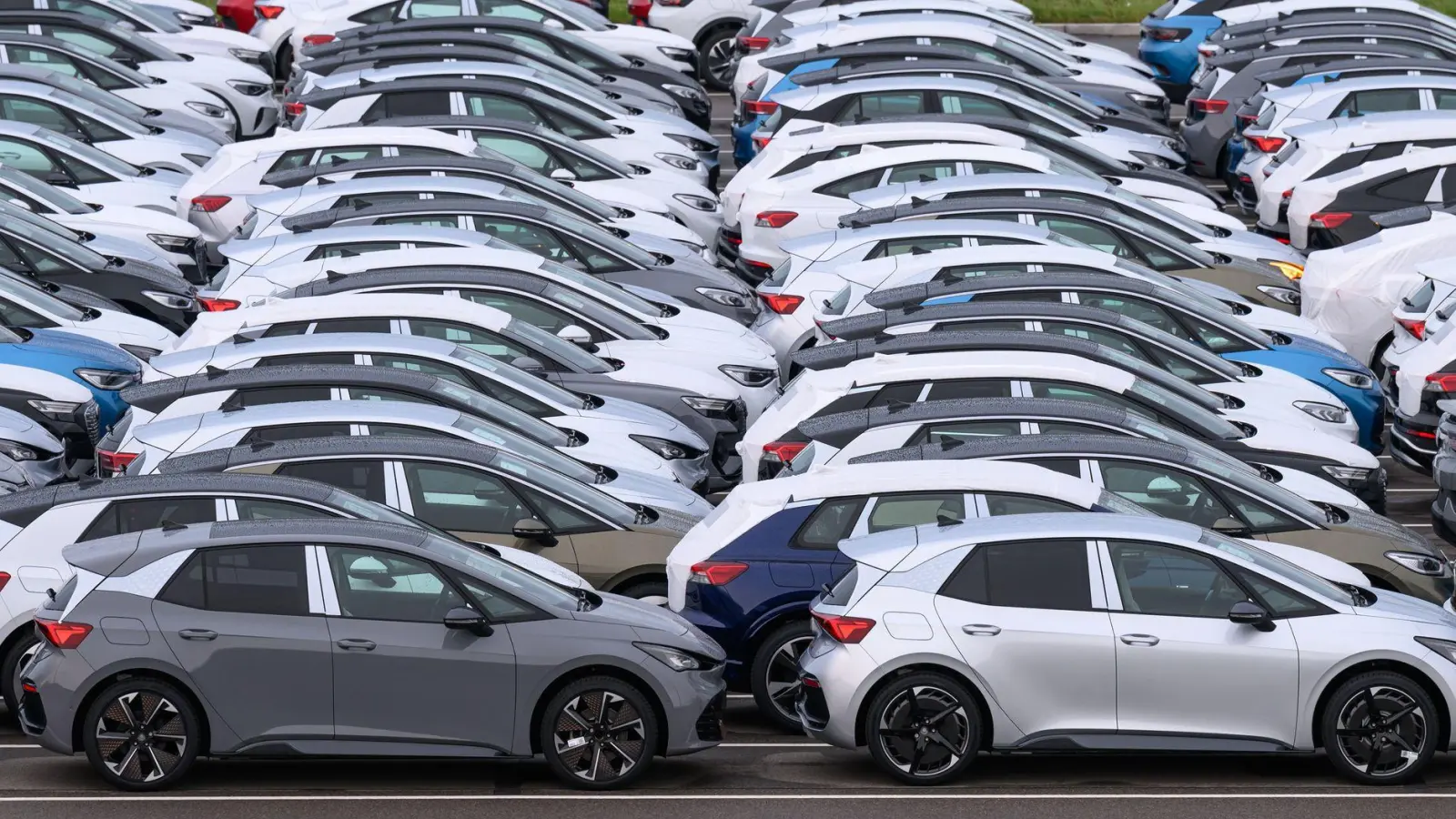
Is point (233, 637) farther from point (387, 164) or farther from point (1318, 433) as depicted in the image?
point (387, 164)

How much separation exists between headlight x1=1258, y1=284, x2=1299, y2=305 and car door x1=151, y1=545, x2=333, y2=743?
36.5ft

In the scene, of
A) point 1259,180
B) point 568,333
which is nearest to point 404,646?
point 568,333

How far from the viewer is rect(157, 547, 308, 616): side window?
1140cm

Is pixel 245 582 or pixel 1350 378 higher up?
pixel 1350 378

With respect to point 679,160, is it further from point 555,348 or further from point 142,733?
point 142,733

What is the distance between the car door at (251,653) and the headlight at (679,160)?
13200 mm

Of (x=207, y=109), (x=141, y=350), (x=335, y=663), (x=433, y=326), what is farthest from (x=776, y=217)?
(x=335, y=663)

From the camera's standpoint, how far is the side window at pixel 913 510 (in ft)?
41.8

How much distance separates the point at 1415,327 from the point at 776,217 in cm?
593

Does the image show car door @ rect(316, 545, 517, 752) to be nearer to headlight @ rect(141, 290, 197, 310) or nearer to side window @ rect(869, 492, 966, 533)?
side window @ rect(869, 492, 966, 533)

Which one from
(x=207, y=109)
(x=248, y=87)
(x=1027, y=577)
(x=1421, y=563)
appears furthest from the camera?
(x=248, y=87)

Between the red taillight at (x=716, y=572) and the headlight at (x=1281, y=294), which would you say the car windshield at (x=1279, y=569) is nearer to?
the red taillight at (x=716, y=572)

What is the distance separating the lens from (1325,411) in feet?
55.0

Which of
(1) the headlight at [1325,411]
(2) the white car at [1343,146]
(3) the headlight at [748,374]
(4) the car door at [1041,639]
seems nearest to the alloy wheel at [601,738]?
(4) the car door at [1041,639]
